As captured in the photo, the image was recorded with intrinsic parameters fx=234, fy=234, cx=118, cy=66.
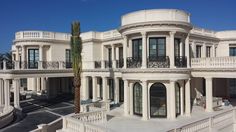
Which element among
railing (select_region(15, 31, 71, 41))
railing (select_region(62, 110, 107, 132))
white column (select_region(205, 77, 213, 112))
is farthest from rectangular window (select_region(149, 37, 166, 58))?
railing (select_region(15, 31, 71, 41))

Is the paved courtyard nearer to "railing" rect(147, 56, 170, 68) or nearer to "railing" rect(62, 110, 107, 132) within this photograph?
"railing" rect(62, 110, 107, 132)

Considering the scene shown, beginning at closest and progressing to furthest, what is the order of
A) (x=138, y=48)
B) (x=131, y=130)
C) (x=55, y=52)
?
(x=131, y=130), (x=138, y=48), (x=55, y=52)

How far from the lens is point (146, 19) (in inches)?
719

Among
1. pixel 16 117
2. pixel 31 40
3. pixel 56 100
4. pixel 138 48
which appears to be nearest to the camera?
pixel 138 48

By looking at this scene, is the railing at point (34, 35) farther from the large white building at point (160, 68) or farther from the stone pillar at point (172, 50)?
the stone pillar at point (172, 50)

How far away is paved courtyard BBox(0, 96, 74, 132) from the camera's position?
1981 cm

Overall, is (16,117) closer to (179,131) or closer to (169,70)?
(169,70)

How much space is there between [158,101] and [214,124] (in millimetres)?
4761

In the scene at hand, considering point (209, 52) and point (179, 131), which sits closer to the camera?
point (179, 131)

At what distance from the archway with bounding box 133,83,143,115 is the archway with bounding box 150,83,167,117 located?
101 centimetres

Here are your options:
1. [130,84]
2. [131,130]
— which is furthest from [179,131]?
[130,84]

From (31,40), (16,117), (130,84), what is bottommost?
(16,117)

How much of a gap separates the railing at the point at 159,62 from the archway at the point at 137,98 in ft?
7.08

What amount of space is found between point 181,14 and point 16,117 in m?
18.3
